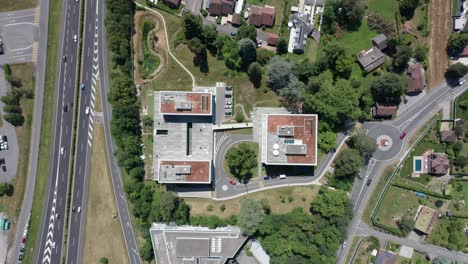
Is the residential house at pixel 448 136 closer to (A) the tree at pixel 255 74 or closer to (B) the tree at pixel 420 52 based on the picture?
(B) the tree at pixel 420 52

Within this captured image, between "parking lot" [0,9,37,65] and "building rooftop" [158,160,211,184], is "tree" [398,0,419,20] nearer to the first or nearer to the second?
"building rooftop" [158,160,211,184]

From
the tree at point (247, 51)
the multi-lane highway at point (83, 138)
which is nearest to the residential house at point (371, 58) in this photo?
the tree at point (247, 51)

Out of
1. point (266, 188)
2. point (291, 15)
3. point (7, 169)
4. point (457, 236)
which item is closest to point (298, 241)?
point (266, 188)

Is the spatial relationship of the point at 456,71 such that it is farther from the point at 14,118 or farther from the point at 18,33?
the point at 18,33

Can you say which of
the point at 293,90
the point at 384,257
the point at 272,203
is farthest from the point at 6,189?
the point at 384,257

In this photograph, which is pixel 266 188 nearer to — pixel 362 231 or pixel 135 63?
pixel 362 231

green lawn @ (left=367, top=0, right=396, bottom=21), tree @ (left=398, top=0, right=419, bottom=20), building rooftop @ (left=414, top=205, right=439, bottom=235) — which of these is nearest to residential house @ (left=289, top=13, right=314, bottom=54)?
green lawn @ (left=367, top=0, right=396, bottom=21)
